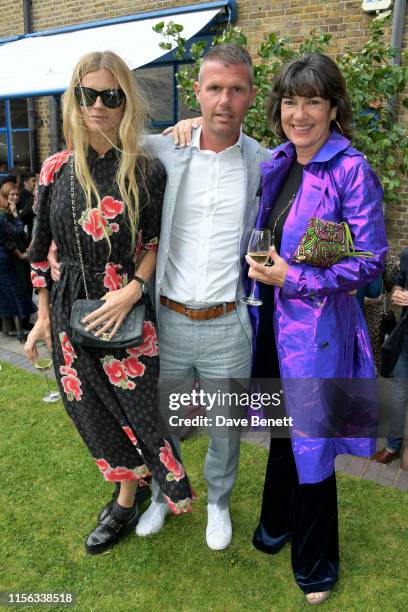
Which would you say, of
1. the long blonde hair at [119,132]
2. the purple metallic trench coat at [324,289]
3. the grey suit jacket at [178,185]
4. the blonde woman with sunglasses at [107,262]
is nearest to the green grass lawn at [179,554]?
the blonde woman with sunglasses at [107,262]

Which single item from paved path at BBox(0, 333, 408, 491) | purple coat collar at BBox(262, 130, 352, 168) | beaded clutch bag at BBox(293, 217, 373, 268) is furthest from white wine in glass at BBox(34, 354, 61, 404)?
purple coat collar at BBox(262, 130, 352, 168)

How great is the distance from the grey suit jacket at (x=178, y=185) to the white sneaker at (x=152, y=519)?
114cm

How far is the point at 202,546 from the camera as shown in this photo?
9.08 feet

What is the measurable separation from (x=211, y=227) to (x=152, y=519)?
161 cm

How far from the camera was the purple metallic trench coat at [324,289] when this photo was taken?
78.3 inches

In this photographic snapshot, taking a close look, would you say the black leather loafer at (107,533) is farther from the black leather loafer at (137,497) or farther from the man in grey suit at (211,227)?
the man in grey suit at (211,227)

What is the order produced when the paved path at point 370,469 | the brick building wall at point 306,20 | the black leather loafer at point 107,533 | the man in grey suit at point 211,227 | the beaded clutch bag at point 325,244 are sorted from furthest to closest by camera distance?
the brick building wall at point 306,20
the paved path at point 370,469
the black leather loafer at point 107,533
the man in grey suit at point 211,227
the beaded clutch bag at point 325,244

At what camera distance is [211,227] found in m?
2.40

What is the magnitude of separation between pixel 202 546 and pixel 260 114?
3.09 metres

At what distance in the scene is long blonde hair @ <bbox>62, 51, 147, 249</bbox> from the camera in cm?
213

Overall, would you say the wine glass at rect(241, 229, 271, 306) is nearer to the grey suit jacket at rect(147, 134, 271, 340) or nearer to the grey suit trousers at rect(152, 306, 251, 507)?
the grey suit jacket at rect(147, 134, 271, 340)

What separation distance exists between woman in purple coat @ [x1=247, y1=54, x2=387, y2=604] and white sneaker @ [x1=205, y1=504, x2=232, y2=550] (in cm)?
42

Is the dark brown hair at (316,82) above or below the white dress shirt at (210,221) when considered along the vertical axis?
above

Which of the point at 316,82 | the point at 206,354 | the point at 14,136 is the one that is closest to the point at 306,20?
the point at 316,82
